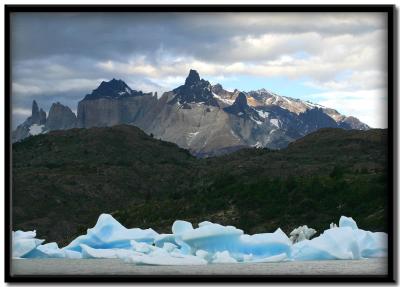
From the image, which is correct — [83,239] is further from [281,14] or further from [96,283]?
[281,14]

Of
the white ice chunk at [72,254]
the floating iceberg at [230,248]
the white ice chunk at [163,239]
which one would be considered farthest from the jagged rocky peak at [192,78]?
the white ice chunk at [72,254]

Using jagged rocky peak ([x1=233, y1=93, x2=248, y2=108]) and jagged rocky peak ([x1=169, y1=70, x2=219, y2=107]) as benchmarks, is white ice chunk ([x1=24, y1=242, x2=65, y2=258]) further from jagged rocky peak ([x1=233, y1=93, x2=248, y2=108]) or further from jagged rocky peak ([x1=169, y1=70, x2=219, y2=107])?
jagged rocky peak ([x1=233, y1=93, x2=248, y2=108])

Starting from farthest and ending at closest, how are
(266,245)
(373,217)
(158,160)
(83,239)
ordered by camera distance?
(158,160), (373,217), (83,239), (266,245)

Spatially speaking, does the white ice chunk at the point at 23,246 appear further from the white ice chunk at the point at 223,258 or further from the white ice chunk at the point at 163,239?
the white ice chunk at the point at 223,258

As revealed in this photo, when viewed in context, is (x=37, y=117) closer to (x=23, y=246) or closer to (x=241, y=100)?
(x=241, y=100)

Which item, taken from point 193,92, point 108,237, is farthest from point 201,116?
point 108,237

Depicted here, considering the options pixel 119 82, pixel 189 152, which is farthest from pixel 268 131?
pixel 119 82
